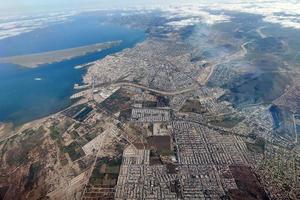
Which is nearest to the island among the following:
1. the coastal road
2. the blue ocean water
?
the blue ocean water

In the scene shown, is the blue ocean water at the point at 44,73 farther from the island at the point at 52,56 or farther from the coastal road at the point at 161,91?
the coastal road at the point at 161,91

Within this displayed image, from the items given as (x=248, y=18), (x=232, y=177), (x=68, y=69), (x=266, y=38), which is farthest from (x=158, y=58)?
(x=248, y=18)

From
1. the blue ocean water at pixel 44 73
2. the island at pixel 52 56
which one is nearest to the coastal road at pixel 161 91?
the blue ocean water at pixel 44 73

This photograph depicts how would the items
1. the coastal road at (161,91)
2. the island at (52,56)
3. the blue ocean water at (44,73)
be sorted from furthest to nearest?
1. the island at (52,56)
2. the coastal road at (161,91)
3. the blue ocean water at (44,73)

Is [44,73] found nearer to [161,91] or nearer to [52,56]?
[52,56]

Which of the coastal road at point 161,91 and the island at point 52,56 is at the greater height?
the coastal road at point 161,91

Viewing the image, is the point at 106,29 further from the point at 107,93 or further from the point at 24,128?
the point at 24,128

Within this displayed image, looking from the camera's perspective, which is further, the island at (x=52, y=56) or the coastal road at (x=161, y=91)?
the island at (x=52, y=56)

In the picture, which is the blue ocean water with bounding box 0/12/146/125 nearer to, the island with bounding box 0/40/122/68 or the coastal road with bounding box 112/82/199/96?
the island with bounding box 0/40/122/68

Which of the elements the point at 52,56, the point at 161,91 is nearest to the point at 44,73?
the point at 52,56
